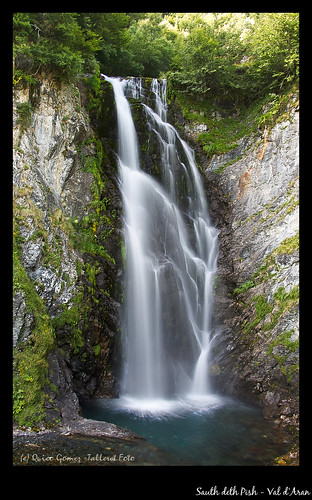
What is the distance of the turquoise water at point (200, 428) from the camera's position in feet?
20.1

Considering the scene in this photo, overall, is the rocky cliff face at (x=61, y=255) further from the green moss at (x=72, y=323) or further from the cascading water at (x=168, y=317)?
the cascading water at (x=168, y=317)

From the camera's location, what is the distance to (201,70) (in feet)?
50.3

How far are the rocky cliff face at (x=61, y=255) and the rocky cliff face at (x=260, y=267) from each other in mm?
3867

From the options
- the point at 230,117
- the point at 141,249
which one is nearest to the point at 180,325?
the point at 141,249

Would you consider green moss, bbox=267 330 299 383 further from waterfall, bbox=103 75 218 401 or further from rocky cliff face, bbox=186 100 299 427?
waterfall, bbox=103 75 218 401

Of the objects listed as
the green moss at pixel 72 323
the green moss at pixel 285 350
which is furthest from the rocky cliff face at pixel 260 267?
the green moss at pixel 72 323

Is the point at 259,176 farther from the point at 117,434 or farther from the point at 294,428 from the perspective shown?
the point at 117,434

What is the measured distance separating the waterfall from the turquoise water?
0.85m

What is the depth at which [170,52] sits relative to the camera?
20.6m

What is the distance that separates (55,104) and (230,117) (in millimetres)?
8537

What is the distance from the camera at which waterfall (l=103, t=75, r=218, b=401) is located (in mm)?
9789

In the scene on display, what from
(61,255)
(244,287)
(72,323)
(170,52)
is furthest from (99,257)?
(170,52)

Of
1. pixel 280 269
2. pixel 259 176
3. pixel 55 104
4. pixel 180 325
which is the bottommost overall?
pixel 180 325

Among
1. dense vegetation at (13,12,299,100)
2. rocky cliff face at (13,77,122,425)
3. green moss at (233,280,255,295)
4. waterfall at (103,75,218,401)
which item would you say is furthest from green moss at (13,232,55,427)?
green moss at (233,280,255,295)
